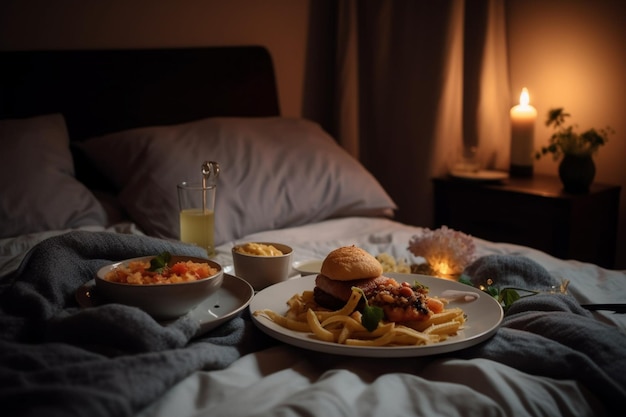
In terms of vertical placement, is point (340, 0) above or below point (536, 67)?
above

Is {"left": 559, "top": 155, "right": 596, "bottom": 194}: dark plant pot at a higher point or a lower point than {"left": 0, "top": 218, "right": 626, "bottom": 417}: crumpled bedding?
higher

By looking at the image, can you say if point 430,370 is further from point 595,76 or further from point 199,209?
point 595,76

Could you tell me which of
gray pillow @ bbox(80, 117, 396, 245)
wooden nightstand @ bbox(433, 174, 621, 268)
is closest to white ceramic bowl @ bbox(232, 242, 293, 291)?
gray pillow @ bbox(80, 117, 396, 245)

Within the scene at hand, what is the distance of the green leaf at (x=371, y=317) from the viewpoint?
0.99 m

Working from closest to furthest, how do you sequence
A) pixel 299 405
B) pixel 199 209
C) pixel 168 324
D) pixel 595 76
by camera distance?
1. pixel 299 405
2. pixel 168 324
3. pixel 199 209
4. pixel 595 76

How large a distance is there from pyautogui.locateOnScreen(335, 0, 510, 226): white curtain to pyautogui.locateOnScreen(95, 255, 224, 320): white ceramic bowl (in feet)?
6.41

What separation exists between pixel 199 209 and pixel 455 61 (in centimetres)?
157

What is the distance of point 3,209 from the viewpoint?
179cm

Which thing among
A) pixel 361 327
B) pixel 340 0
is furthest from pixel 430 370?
pixel 340 0

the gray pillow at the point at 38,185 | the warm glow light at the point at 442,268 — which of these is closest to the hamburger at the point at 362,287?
the warm glow light at the point at 442,268

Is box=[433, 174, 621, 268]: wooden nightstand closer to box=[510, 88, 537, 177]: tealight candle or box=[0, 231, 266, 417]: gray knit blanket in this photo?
box=[510, 88, 537, 177]: tealight candle

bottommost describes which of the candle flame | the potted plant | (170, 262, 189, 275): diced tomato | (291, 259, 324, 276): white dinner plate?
(291, 259, 324, 276): white dinner plate

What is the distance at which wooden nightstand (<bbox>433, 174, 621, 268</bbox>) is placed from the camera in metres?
2.39

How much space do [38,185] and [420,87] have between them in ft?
5.55
